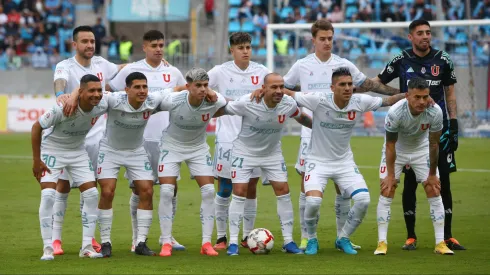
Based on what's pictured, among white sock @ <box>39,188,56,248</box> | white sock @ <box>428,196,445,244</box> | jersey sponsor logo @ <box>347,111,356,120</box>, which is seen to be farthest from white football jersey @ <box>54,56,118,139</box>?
white sock @ <box>428,196,445,244</box>

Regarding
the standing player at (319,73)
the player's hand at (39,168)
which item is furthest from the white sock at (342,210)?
the player's hand at (39,168)

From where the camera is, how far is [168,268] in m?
9.15

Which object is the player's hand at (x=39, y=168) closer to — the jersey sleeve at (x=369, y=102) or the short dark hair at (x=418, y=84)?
the jersey sleeve at (x=369, y=102)

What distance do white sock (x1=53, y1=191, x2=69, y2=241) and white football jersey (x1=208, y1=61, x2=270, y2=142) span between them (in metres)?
1.94

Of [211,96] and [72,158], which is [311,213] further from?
[72,158]

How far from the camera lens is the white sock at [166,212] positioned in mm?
10312

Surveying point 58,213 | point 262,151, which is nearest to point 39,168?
point 58,213

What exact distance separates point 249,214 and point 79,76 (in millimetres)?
2535

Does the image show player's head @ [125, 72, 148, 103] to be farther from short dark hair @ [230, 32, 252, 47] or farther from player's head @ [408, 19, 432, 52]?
player's head @ [408, 19, 432, 52]

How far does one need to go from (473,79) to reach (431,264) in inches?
681

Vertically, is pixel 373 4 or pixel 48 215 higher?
pixel 373 4

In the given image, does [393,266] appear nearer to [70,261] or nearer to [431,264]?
[431,264]

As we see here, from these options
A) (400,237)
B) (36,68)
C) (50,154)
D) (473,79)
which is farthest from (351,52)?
(50,154)

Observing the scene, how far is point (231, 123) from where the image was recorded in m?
11.2
